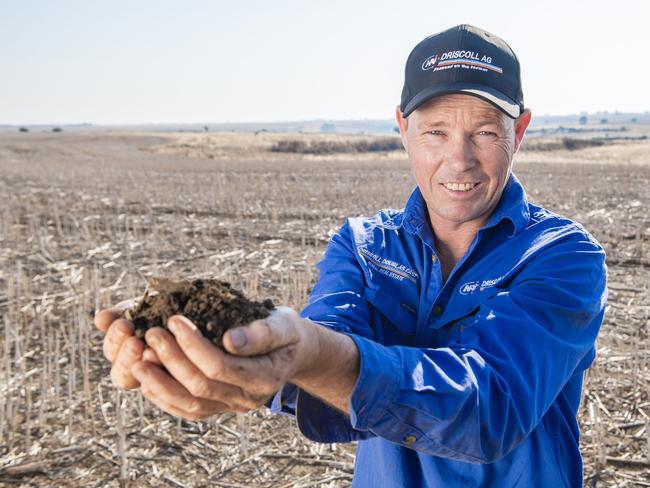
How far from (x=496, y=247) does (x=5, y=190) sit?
15749 millimetres

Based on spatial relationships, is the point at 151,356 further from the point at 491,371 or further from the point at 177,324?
the point at 491,371

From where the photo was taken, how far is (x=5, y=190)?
15461mm

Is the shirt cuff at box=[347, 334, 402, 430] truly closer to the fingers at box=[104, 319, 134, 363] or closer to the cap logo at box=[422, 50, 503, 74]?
the fingers at box=[104, 319, 134, 363]

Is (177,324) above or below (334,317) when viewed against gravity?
above

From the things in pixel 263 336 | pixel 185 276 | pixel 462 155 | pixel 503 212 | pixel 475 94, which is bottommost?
pixel 185 276

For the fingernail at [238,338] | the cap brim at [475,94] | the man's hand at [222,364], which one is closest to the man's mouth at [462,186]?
the cap brim at [475,94]

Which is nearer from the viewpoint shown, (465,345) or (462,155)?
(465,345)

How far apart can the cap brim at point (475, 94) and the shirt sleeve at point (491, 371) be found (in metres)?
0.51

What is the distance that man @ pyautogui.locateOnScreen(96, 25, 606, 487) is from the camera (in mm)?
1351

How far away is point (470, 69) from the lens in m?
1.95

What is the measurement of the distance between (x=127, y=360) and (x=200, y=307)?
20 centimetres

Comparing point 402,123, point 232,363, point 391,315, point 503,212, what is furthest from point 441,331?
point 232,363

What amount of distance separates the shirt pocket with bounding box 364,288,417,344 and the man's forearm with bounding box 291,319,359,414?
562mm

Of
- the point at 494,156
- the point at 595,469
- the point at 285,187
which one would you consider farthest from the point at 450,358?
the point at 285,187
